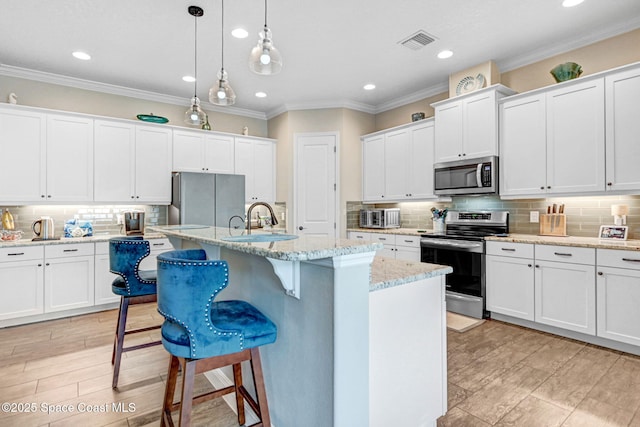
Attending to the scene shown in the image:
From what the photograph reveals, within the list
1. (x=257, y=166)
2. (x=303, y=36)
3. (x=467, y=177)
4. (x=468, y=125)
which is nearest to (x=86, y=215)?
(x=257, y=166)

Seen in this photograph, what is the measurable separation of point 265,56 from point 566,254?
303cm

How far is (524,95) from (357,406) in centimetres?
358

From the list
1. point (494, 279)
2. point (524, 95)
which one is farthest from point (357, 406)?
point (524, 95)

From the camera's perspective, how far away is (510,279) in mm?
3393

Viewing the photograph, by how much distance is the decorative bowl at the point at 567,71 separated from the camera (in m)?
3.26

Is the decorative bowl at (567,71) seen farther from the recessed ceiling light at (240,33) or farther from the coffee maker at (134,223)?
the coffee maker at (134,223)

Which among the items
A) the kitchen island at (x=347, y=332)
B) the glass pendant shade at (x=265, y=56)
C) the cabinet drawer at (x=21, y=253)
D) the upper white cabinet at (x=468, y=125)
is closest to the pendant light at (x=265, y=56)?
the glass pendant shade at (x=265, y=56)

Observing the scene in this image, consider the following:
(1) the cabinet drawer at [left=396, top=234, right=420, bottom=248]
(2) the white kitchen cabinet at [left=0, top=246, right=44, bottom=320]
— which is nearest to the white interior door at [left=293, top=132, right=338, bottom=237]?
(1) the cabinet drawer at [left=396, top=234, right=420, bottom=248]

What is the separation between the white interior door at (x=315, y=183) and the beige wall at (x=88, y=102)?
144 centimetres

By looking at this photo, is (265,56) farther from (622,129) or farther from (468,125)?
(622,129)

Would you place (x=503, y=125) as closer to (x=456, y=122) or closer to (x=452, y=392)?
(x=456, y=122)

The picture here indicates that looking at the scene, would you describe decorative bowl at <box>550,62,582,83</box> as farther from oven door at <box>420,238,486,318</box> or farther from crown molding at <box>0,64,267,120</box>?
crown molding at <box>0,64,267,120</box>

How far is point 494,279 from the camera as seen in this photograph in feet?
11.6

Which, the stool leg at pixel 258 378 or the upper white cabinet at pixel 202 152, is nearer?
the stool leg at pixel 258 378
